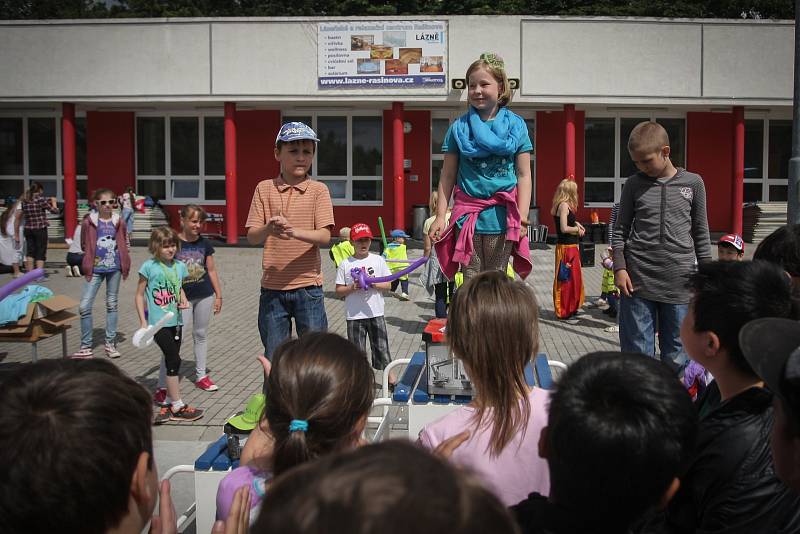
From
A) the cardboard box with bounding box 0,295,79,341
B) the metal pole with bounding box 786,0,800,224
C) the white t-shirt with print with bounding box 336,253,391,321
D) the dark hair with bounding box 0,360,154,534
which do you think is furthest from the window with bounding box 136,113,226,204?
the dark hair with bounding box 0,360,154,534

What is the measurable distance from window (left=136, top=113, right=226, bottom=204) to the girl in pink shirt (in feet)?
67.1

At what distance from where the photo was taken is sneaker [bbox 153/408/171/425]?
5.55 m

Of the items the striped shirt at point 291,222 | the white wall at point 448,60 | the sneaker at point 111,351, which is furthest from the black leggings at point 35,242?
the striped shirt at point 291,222

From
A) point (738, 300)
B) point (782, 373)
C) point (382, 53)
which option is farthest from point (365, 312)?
point (382, 53)

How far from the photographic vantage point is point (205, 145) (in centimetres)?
2214

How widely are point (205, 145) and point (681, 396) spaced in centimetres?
2192

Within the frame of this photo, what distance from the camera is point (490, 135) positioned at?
412cm

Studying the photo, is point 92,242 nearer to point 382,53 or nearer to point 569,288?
point 569,288

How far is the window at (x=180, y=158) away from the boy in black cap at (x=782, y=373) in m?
21.7

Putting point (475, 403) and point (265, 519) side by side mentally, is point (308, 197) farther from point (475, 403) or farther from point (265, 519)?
point (265, 519)

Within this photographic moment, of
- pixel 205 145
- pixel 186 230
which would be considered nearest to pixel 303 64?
pixel 205 145

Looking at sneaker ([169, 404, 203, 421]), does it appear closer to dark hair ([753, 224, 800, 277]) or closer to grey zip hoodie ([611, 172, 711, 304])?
grey zip hoodie ([611, 172, 711, 304])

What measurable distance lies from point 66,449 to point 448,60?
1904cm

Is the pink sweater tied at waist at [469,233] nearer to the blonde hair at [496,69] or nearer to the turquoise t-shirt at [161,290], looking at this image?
the blonde hair at [496,69]
